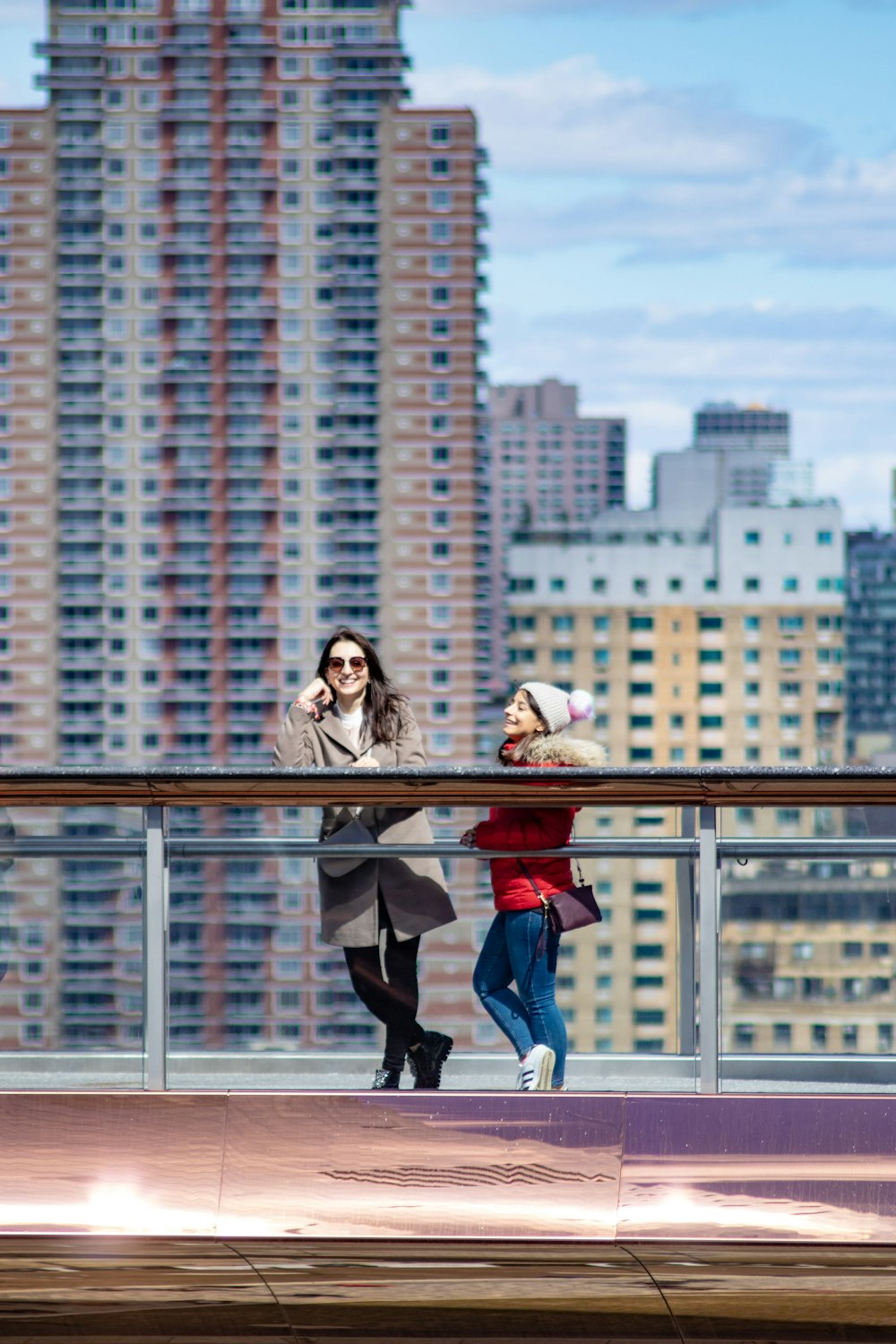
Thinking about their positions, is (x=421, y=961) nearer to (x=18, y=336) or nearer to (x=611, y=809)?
(x=611, y=809)

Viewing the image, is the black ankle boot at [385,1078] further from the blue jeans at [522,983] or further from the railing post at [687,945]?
the railing post at [687,945]

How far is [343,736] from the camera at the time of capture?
577cm

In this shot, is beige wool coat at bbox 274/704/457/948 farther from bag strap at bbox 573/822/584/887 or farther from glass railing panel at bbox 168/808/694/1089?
bag strap at bbox 573/822/584/887

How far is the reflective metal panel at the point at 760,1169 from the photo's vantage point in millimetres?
4691

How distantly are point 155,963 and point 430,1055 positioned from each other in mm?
753

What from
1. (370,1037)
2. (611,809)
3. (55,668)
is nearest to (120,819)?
(370,1037)

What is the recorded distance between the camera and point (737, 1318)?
432 centimetres

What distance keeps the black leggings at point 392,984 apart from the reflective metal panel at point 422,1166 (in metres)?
0.16

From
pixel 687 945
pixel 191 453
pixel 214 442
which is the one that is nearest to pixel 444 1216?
pixel 687 945

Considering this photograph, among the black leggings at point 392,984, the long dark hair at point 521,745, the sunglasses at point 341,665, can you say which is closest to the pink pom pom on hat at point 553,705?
the long dark hair at point 521,745

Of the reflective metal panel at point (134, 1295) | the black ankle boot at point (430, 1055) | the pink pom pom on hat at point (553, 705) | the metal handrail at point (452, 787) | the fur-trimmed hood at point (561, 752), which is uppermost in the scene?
the pink pom pom on hat at point (553, 705)

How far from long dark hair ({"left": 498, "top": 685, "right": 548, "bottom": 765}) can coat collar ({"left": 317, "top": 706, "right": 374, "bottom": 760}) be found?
0.40 m

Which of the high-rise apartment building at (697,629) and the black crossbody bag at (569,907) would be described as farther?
the high-rise apartment building at (697,629)

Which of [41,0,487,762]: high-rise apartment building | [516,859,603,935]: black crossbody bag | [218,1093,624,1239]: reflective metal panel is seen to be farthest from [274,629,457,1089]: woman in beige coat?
[41,0,487,762]: high-rise apartment building
